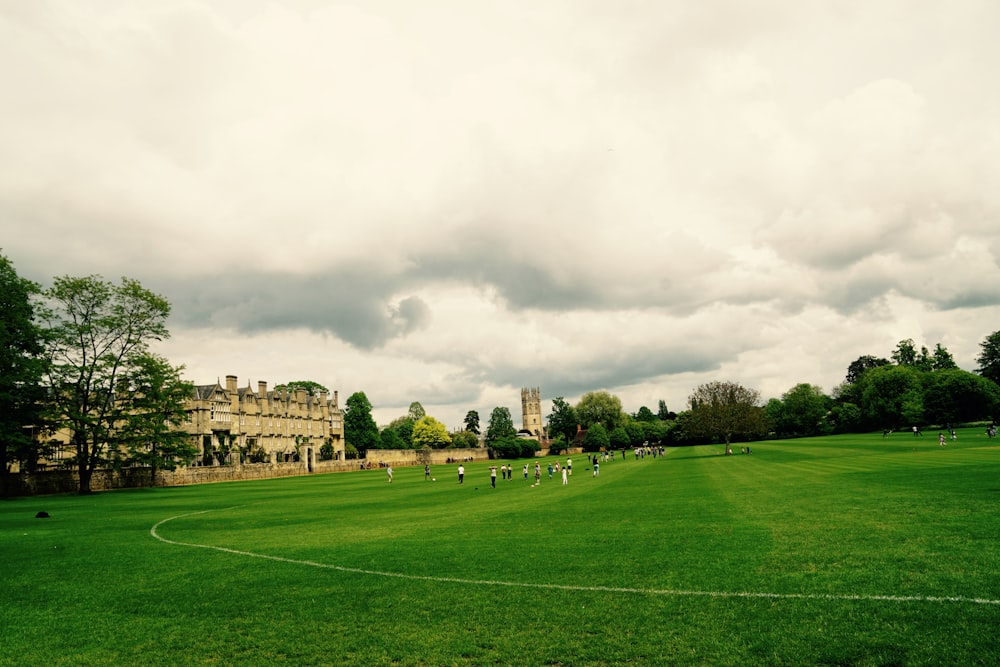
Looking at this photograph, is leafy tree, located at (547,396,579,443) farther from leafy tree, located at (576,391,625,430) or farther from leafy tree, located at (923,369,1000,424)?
leafy tree, located at (923,369,1000,424)

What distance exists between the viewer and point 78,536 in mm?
23797

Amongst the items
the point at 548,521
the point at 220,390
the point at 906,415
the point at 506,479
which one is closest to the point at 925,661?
the point at 548,521

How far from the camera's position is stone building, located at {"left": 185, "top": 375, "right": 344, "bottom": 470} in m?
84.1

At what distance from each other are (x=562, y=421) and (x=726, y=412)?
90.4 m

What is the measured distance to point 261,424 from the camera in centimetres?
9719

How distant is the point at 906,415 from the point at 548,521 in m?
103

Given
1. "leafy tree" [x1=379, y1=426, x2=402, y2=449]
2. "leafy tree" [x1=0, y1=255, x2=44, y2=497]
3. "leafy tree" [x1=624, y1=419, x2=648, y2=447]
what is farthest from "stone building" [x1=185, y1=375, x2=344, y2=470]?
"leafy tree" [x1=624, y1=419, x2=648, y2=447]

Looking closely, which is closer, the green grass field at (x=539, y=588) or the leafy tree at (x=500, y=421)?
the green grass field at (x=539, y=588)

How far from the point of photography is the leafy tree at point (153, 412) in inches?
2157

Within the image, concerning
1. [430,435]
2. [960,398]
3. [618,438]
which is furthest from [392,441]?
[960,398]

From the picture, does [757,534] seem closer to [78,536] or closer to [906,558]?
[906,558]

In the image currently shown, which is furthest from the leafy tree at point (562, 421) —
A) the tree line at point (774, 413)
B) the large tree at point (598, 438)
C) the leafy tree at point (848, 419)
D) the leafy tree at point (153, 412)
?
the leafy tree at point (153, 412)

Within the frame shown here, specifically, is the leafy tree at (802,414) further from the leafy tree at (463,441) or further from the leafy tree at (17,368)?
the leafy tree at (17,368)

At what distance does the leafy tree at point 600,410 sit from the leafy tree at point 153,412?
114m
